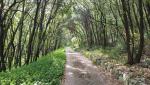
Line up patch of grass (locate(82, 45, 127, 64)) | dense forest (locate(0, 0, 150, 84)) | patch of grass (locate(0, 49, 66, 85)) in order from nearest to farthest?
1. patch of grass (locate(0, 49, 66, 85))
2. dense forest (locate(0, 0, 150, 84))
3. patch of grass (locate(82, 45, 127, 64))

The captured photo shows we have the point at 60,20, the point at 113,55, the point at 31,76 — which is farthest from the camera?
the point at 60,20

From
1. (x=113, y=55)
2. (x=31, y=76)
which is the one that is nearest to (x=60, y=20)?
(x=113, y=55)

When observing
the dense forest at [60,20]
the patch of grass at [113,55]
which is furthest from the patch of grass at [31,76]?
the patch of grass at [113,55]

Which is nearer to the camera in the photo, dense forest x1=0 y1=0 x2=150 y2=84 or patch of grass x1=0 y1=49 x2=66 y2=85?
patch of grass x1=0 y1=49 x2=66 y2=85

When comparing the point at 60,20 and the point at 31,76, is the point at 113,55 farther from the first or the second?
the point at 60,20

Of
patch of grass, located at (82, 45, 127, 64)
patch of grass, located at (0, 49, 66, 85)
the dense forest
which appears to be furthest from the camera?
patch of grass, located at (82, 45, 127, 64)

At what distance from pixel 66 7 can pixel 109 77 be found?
8319mm

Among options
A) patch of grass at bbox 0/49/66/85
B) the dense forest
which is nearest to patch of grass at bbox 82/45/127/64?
the dense forest

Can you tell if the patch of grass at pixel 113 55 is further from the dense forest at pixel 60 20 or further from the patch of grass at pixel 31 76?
the patch of grass at pixel 31 76

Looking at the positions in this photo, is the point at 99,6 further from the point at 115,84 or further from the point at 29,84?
the point at 29,84

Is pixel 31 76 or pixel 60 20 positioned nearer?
pixel 31 76

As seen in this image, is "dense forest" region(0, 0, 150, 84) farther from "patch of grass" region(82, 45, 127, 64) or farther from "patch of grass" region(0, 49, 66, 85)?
"patch of grass" region(0, 49, 66, 85)

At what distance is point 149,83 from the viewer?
482 inches

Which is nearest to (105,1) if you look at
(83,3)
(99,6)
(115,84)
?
(99,6)
